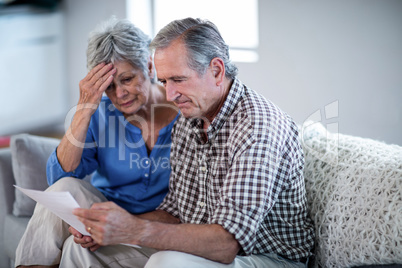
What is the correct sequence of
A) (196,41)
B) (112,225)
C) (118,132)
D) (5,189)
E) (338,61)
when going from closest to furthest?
(112,225), (196,41), (118,132), (5,189), (338,61)

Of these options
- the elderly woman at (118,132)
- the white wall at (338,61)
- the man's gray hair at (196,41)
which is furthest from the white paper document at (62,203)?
the white wall at (338,61)

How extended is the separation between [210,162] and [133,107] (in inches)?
17.1

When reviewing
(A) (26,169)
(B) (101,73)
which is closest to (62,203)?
(B) (101,73)

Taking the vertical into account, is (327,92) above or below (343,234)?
above

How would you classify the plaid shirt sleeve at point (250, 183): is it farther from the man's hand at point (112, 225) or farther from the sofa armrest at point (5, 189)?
the sofa armrest at point (5, 189)

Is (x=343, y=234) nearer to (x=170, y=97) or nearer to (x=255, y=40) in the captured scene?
(x=170, y=97)

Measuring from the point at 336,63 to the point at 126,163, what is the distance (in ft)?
4.63

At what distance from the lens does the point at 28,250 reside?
153 centimetres

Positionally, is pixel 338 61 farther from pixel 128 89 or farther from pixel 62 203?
pixel 62 203

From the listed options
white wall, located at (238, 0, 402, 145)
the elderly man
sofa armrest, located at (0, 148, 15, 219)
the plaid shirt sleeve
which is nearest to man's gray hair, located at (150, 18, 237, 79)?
the elderly man

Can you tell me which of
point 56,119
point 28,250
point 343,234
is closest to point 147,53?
point 28,250

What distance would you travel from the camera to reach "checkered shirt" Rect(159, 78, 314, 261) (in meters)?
1.24

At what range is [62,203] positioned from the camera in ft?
4.16

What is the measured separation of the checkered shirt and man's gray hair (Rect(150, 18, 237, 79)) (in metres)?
0.11
